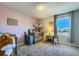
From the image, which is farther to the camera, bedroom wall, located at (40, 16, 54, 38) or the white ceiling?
bedroom wall, located at (40, 16, 54, 38)

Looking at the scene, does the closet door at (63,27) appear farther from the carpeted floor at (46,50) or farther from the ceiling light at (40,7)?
A: the ceiling light at (40,7)

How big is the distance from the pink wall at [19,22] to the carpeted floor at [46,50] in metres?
0.16

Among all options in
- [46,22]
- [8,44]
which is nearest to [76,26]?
[46,22]

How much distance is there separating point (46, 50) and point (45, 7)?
71cm

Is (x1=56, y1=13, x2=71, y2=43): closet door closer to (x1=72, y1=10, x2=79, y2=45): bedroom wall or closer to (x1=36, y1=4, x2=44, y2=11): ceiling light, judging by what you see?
(x1=72, y1=10, x2=79, y2=45): bedroom wall

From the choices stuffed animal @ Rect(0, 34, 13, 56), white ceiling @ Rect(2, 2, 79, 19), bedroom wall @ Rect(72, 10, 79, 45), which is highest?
white ceiling @ Rect(2, 2, 79, 19)

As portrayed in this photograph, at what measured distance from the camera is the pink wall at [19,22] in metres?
1.38

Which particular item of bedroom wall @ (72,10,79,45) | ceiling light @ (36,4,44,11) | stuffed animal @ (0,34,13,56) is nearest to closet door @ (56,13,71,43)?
bedroom wall @ (72,10,79,45)

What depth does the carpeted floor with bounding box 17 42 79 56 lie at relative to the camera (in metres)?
1.47

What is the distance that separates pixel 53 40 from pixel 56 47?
0.13 meters

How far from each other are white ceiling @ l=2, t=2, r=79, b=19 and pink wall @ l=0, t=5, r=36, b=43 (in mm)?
83

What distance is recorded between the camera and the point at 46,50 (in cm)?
151

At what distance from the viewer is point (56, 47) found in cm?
153

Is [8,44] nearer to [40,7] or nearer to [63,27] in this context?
[40,7]
